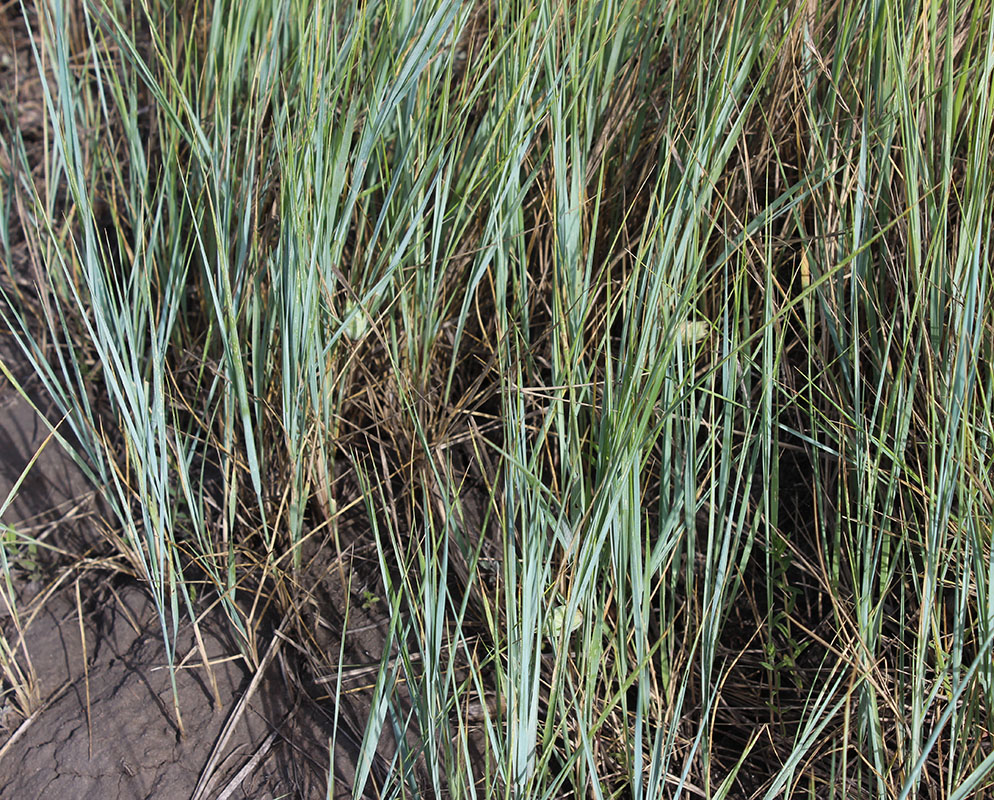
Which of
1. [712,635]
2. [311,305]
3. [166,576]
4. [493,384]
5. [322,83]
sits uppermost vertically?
[322,83]

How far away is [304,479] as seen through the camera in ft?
4.06

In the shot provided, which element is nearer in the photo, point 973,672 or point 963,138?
point 973,672

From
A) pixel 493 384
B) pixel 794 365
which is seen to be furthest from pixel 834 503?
pixel 493 384

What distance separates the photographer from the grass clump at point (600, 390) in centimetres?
97

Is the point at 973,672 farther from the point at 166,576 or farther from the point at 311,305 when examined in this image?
the point at 166,576

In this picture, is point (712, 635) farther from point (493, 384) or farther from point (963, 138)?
point (963, 138)

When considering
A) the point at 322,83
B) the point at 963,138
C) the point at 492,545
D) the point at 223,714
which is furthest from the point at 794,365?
the point at 223,714

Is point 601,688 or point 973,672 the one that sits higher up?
point 973,672

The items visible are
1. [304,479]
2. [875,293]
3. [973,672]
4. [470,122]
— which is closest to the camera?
[973,672]

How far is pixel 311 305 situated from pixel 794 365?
731 millimetres

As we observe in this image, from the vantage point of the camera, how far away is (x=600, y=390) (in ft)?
3.92

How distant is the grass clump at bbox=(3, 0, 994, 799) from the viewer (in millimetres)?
971

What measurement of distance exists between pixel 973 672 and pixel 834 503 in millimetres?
305

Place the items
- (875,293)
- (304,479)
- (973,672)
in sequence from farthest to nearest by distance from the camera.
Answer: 1. (304,479)
2. (875,293)
3. (973,672)
